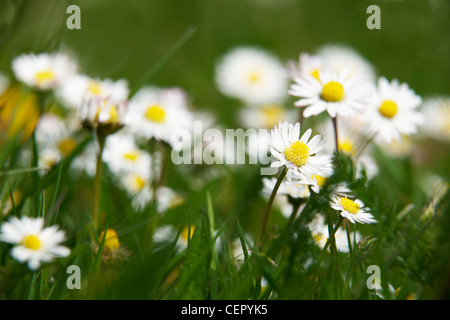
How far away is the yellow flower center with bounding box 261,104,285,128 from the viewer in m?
1.76

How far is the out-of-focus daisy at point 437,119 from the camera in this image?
188 cm

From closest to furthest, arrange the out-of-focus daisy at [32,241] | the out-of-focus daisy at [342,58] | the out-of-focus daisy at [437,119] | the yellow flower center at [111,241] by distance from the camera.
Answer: the out-of-focus daisy at [32,241] → the yellow flower center at [111,241] → the out-of-focus daisy at [437,119] → the out-of-focus daisy at [342,58]

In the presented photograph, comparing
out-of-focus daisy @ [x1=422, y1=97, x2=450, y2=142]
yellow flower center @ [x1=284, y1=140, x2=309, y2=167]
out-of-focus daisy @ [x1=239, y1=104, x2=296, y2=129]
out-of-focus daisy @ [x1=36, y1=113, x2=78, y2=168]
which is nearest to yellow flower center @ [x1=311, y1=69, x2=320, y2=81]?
yellow flower center @ [x1=284, y1=140, x2=309, y2=167]

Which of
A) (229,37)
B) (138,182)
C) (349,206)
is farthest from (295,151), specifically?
(229,37)

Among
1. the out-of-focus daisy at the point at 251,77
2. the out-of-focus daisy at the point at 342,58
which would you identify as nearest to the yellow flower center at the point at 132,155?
the out-of-focus daisy at the point at 251,77

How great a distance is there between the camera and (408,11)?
2111 millimetres

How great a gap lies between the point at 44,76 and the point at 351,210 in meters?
0.71

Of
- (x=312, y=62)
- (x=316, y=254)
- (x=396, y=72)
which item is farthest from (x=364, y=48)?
(x=316, y=254)

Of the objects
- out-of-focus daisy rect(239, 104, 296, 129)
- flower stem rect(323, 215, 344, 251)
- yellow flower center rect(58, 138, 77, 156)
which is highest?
out-of-focus daisy rect(239, 104, 296, 129)

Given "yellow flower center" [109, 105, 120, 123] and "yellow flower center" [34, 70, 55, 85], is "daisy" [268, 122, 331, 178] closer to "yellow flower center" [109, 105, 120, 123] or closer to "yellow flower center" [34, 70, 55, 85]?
"yellow flower center" [109, 105, 120, 123]

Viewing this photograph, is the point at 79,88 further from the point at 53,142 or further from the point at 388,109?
the point at 388,109

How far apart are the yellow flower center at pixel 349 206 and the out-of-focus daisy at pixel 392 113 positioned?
217mm

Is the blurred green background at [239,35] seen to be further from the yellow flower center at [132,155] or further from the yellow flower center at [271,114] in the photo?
the yellow flower center at [132,155]
